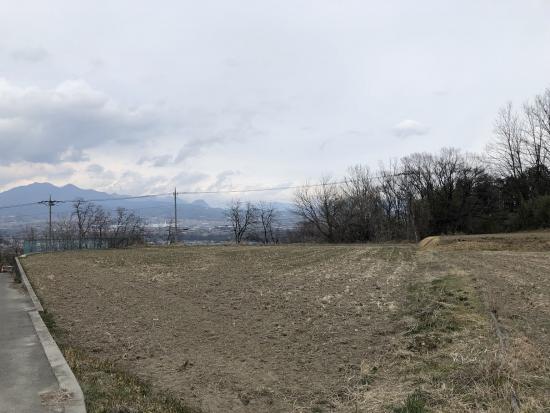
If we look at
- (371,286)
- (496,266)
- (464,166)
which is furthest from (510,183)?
(371,286)

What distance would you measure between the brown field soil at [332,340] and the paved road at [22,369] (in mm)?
613

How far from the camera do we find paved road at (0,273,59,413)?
18.7ft

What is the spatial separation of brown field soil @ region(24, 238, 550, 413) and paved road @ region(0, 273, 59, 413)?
0.61 metres

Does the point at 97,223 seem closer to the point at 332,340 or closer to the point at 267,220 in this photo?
the point at 267,220

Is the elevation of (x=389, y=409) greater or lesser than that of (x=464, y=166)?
lesser

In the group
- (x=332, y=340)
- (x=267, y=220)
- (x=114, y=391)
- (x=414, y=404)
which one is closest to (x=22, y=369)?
(x=114, y=391)

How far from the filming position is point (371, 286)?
16391mm

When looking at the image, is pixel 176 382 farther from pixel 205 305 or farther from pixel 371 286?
pixel 371 286

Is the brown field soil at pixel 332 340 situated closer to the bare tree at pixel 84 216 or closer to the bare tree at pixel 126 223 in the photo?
the bare tree at pixel 126 223

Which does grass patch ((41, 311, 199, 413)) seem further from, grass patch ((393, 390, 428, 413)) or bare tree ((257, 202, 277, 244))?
bare tree ((257, 202, 277, 244))

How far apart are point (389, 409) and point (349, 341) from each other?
3525 millimetres

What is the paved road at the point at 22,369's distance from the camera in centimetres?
570

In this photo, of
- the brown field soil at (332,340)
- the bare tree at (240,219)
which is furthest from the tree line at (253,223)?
the brown field soil at (332,340)

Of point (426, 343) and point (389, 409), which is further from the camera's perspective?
point (426, 343)
